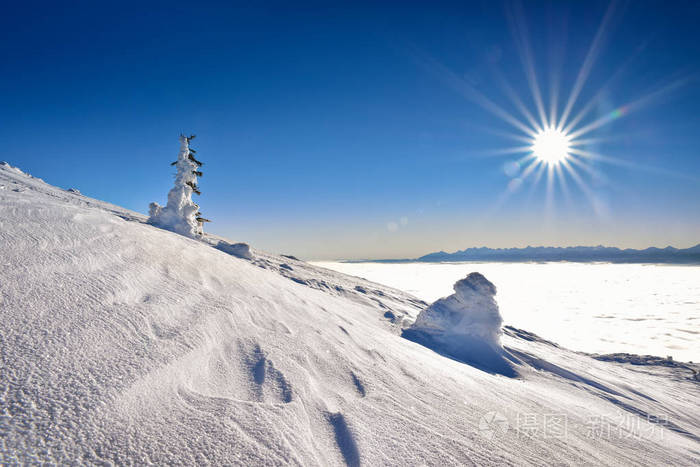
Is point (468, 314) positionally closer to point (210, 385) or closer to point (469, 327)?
point (469, 327)

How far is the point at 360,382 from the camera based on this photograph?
248cm

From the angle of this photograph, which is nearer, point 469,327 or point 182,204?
point 469,327

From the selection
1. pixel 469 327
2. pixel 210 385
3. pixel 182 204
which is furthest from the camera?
pixel 182 204

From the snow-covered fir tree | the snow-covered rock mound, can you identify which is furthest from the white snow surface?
the snow-covered fir tree

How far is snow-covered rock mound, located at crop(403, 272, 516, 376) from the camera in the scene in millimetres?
5254

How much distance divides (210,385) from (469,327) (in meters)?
5.40

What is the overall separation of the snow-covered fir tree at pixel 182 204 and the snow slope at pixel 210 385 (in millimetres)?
8327

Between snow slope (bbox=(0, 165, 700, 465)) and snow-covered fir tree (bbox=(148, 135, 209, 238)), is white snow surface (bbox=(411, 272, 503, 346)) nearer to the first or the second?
snow slope (bbox=(0, 165, 700, 465))

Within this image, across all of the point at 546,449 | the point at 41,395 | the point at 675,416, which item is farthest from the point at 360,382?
the point at 675,416

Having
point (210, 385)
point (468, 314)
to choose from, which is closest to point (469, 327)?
point (468, 314)

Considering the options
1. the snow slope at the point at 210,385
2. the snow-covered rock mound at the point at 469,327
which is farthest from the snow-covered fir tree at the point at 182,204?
the snow-covered rock mound at the point at 469,327

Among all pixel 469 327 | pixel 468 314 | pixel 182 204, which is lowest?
pixel 469 327

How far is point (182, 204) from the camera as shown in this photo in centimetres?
1198

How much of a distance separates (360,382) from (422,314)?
4.22 metres
